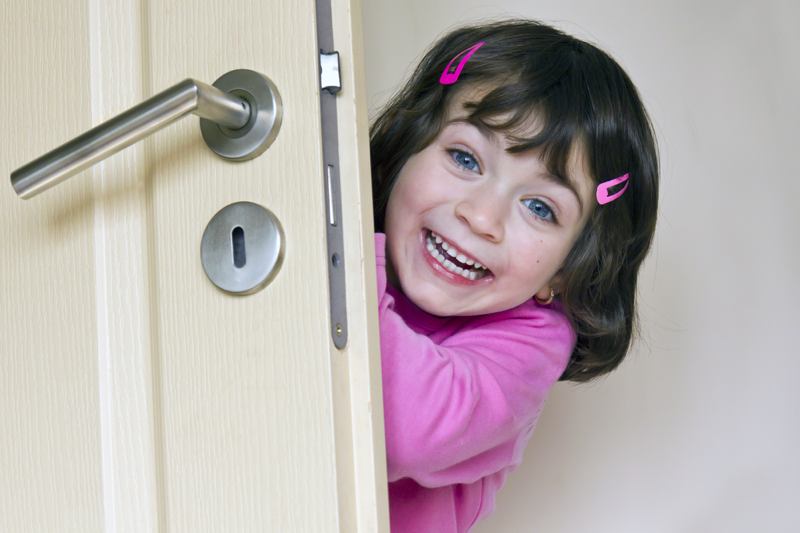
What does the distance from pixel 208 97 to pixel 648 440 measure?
1248 mm

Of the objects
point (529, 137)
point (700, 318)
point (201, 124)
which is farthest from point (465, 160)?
point (700, 318)

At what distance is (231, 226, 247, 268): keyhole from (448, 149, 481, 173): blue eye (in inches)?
16.2

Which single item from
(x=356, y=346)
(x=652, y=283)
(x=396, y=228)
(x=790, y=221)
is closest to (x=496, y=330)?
(x=396, y=228)

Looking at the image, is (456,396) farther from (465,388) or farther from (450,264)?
(450,264)

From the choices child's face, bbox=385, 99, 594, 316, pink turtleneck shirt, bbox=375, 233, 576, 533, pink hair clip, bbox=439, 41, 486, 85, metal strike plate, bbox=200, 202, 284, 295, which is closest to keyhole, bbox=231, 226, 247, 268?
metal strike plate, bbox=200, 202, 284, 295

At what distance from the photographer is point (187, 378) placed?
0.56 meters

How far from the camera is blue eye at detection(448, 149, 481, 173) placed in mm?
922

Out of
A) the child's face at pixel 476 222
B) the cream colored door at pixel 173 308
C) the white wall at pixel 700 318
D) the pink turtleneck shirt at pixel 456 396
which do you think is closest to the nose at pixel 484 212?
the child's face at pixel 476 222

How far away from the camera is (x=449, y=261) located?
2.94 feet

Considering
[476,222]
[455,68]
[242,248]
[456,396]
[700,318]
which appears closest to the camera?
Answer: [242,248]

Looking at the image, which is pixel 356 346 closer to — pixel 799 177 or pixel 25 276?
pixel 25 276

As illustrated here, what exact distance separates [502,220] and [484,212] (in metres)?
0.02

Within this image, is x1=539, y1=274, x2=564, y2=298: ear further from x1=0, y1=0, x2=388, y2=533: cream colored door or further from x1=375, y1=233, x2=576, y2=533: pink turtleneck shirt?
x1=0, y1=0, x2=388, y2=533: cream colored door

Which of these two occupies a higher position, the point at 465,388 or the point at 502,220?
the point at 502,220
